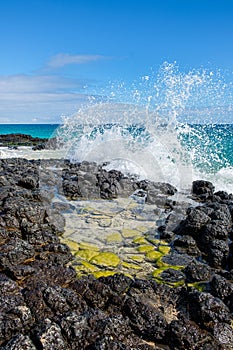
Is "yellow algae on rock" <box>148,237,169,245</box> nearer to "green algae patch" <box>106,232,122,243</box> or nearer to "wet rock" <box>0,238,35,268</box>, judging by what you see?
"green algae patch" <box>106,232,122,243</box>

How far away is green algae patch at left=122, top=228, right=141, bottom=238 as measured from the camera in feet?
28.9

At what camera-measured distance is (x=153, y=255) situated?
7691mm

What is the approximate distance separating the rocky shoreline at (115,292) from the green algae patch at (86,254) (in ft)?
0.73

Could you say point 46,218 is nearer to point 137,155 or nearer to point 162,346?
point 162,346

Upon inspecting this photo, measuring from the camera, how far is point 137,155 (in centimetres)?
2075

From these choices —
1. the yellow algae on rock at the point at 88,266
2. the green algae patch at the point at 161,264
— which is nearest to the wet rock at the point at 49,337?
the yellow algae on rock at the point at 88,266

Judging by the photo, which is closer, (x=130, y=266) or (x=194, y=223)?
(x=130, y=266)

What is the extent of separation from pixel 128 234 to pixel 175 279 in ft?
8.30

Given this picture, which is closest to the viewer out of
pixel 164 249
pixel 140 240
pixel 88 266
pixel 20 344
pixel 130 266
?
pixel 20 344

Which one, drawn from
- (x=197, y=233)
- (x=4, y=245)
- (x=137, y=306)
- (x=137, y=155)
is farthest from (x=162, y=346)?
(x=137, y=155)

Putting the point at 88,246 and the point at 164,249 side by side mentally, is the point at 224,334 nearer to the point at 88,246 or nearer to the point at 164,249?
the point at 164,249

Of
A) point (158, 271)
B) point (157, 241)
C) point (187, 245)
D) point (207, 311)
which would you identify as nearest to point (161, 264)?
point (158, 271)

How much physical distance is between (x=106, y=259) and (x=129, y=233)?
72.4 inches

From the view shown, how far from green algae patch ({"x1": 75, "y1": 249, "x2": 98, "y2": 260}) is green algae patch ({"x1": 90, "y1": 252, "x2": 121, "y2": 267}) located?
0.35 feet
